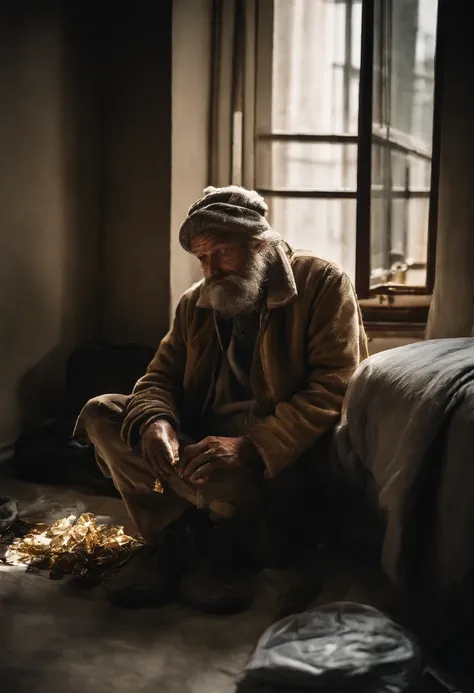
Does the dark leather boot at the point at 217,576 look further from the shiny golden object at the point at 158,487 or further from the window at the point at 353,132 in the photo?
the window at the point at 353,132

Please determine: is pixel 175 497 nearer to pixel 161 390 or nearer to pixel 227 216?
pixel 161 390

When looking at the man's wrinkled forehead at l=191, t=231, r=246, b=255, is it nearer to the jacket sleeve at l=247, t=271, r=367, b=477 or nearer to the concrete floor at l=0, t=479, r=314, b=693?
the jacket sleeve at l=247, t=271, r=367, b=477

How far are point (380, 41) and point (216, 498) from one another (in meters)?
2.04

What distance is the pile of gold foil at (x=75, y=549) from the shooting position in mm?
2623

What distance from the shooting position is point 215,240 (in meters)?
2.50

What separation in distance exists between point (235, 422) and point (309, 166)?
1595 millimetres

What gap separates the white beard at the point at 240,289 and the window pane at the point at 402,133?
1.10 meters

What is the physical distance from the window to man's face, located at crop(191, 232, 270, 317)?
107 centimetres

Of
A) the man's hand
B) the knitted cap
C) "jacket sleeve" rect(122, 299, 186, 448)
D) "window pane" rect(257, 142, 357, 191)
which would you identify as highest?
"window pane" rect(257, 142, 357, 191)

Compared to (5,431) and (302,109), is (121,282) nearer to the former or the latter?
(5,431)

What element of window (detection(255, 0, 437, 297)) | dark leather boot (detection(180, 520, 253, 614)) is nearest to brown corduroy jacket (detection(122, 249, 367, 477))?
dark leather boot (detection(180, 520, 253, 614))

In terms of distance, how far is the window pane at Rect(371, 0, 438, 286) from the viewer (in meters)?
3.48

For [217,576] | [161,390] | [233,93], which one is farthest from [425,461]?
[233,93]

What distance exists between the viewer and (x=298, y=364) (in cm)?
258
